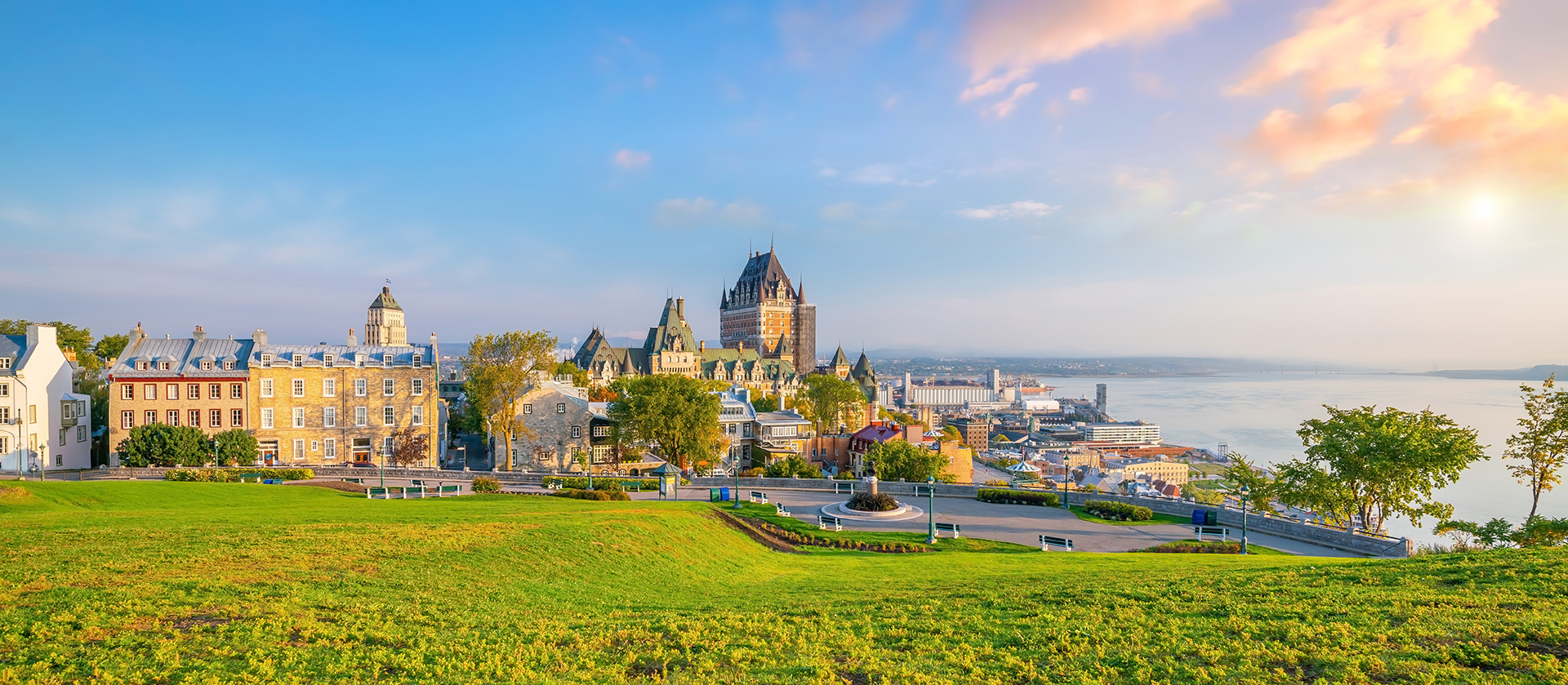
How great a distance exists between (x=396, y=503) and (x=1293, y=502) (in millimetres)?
32547

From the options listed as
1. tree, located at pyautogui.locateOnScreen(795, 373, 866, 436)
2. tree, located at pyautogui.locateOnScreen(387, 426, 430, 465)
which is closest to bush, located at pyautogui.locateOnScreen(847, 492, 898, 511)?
tree, located at pyautogui.locateOnScreen(387, 426, 430, 465)

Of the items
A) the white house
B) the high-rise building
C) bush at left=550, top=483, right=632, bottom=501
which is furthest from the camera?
the high-rise building

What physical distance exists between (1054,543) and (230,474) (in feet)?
128

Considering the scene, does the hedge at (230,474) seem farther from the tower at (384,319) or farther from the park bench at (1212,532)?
the tower at (384,319)

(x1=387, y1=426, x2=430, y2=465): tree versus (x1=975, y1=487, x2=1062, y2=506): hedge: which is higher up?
(x1=387, y1=426, x2=430, y2=465): tree

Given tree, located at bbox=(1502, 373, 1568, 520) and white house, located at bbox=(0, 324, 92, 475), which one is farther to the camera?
white house, located at bbox=(0, 324, 92, 475)

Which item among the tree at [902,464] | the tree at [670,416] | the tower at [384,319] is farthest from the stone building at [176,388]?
the tower at [384,319]

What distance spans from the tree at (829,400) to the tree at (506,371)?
120 ft

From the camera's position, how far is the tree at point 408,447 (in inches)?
1825

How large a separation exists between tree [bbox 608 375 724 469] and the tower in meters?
91.2

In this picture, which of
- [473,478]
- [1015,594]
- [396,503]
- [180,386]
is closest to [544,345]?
[473,478]

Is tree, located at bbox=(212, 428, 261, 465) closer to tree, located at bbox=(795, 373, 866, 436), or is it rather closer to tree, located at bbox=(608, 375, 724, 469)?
tree, located at bbox=(608, 375, 724, 469)

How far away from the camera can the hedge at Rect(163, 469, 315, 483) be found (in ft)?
113

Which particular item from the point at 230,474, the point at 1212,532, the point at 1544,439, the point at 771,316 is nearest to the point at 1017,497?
the point at 1212,532
